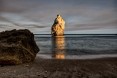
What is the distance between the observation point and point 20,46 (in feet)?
41.2

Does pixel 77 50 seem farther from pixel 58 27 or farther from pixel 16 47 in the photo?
pixel 58 27

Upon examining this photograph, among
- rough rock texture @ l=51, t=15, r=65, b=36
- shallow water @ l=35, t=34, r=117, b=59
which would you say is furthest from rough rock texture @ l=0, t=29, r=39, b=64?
rough rock texture @ l=51, t=15, r=65, b=36

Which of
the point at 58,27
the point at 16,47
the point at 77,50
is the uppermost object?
the point at 58,27

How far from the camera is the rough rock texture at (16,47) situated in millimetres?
11914

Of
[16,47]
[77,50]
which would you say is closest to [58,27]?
[77,50]

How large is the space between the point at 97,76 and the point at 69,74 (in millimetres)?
1311

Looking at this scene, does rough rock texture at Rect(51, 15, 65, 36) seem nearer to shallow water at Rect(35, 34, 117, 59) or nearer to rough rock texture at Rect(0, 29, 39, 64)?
shallow water at Rect(35, 34, 117, 59)

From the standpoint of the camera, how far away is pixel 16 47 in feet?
40.6

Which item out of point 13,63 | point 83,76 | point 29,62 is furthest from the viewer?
point 29,62

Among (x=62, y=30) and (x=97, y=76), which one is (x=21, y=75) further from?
(x=62, y=30)

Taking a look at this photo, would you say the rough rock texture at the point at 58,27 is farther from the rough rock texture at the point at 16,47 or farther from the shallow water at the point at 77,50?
the rough rock texture at the point at 16,47

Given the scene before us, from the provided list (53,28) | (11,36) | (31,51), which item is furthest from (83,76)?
(53,28)

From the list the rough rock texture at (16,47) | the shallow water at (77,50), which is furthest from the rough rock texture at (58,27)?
the rough rock texture at (16,47)

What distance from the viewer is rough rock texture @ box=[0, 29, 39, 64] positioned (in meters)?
11.9
